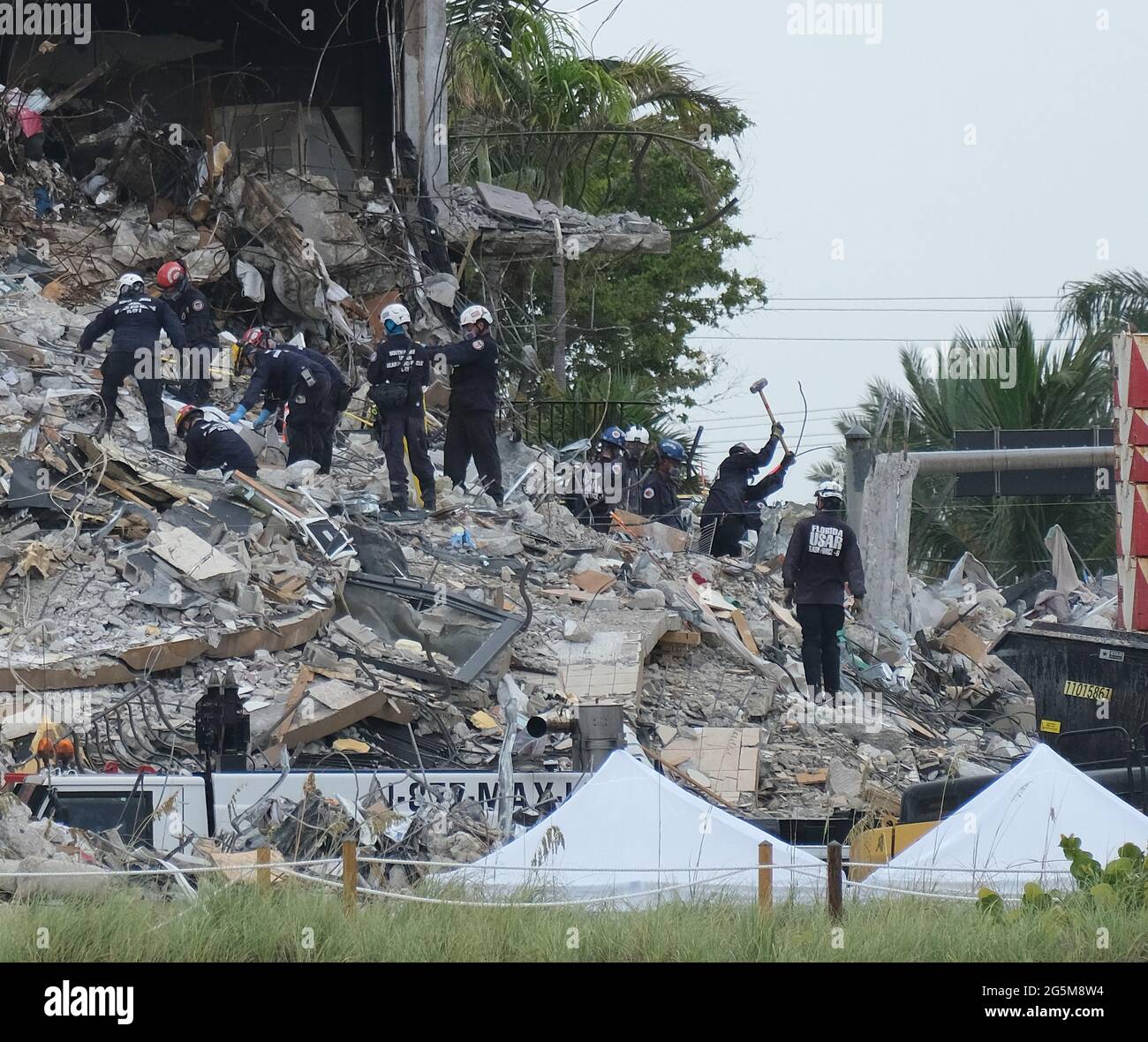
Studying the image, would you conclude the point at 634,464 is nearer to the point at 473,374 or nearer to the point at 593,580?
the point at 473,374

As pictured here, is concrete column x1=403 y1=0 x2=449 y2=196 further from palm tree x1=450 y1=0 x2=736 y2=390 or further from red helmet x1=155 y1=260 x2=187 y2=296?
red helmet x1=155 y1=260 x2=187 y2=296

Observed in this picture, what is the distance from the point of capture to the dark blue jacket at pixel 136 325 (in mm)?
14992

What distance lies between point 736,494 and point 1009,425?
920 cm

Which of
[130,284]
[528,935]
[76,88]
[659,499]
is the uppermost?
[76,88]

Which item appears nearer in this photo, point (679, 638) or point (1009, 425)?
point (679, 638)

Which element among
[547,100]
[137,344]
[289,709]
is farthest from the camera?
[547,100]

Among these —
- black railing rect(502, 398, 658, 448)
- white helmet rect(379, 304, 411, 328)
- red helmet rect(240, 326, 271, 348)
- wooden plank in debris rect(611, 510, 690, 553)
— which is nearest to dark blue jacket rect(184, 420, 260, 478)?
white helmet rect(379, 304, 411, 328)

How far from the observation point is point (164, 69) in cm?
2264

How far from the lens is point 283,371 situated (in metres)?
14.9

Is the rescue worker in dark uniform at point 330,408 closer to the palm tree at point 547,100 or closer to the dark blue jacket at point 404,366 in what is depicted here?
the dark blue jacket at point 404,366

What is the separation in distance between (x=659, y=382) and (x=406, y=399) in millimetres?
17691

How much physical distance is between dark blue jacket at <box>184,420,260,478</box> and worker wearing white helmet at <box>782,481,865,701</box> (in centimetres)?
447

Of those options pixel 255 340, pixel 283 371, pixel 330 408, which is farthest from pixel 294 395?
pixel 255 340

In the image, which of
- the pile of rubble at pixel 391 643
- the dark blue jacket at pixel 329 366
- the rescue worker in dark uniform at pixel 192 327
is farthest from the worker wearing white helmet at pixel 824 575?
the rescue worker in dark uniform at pixel 192 327
